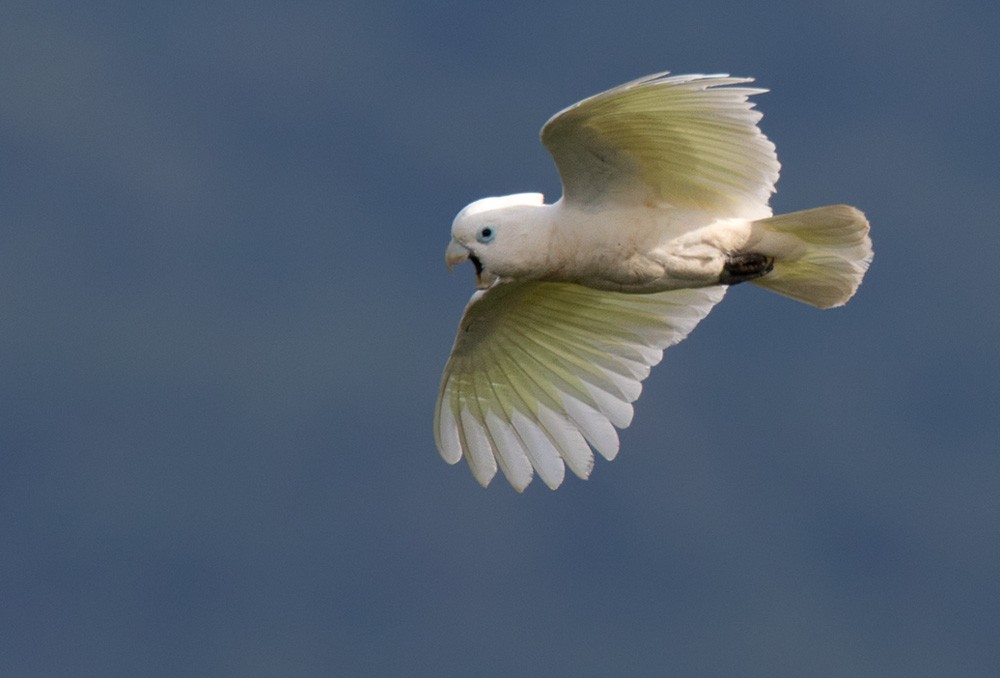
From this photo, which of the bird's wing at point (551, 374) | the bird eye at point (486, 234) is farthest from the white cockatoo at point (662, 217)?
the bird's wing at point (551, 374)

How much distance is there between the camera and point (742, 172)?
895cm

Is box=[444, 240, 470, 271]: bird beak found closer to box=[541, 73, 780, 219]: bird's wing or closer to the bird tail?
box=[541, 73, 780, 219]: bird's wing

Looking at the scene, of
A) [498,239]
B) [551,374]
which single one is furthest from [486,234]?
[551,374]

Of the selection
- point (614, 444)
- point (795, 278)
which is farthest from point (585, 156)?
point (614, 444)

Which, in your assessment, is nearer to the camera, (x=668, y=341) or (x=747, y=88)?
(x=747, y=88)

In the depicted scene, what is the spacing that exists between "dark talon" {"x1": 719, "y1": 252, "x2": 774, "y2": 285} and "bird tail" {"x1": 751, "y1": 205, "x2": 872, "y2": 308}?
1.5 inches

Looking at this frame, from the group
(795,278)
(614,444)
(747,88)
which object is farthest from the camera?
(614,444)

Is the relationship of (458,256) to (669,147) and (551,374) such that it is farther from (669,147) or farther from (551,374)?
(551,374)

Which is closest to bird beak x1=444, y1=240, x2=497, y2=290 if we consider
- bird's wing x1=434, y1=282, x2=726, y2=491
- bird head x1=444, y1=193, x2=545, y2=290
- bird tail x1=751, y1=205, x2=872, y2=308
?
bird head x1=444, y1=193, x2=545, y2=290

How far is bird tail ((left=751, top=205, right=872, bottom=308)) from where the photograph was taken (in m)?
8.79

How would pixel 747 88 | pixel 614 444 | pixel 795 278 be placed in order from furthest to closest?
pixel 614 444
pixel 795 278
pixel 747 88

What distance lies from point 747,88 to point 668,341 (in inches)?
72.9

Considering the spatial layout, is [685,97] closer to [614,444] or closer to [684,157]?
[684,157]

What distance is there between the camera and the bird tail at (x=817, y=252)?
8789 mm
